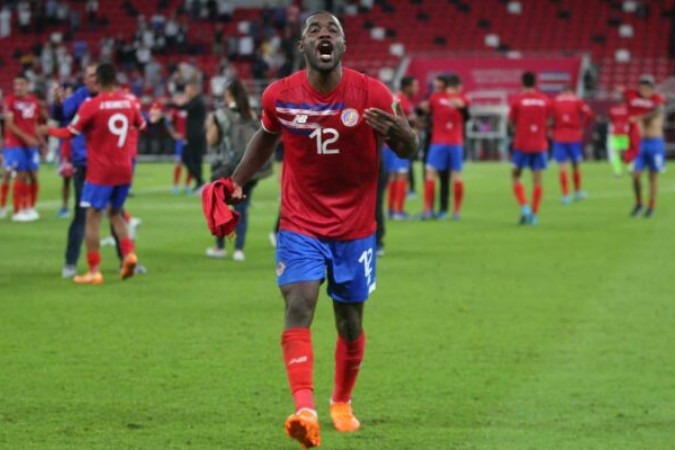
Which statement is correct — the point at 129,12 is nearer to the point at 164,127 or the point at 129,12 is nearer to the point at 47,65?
the point at 47,65

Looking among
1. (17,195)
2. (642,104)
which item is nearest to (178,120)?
(17,195)

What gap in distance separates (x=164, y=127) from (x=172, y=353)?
130 feet

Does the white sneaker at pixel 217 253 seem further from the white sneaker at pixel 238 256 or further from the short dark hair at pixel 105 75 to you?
the short dark hair at pixel 105 75

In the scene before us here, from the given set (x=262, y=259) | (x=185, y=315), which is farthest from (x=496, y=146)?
(x=185, y=315)

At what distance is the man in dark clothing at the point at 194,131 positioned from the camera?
30625 millimetres

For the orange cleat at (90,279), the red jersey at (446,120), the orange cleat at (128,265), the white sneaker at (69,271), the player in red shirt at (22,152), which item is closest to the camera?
the orange cleat at (128,265)

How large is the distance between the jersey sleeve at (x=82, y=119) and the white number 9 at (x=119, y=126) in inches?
9.5

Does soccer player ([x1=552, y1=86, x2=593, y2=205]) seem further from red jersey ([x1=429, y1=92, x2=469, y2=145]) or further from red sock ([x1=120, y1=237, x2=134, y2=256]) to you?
red sock ([x1=120, y1=237, x2=134, y2=256])

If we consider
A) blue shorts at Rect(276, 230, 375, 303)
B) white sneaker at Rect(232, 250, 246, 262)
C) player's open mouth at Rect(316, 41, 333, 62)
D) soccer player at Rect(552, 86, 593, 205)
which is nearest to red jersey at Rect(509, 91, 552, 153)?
soccer player at Rect(552, 86, 593, 205)

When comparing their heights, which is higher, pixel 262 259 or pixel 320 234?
pixel 320 234

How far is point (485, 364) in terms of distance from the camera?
1080cm

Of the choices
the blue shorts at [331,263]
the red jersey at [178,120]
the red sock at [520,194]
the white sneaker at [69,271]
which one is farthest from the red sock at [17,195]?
the blue shorts at [331,263]

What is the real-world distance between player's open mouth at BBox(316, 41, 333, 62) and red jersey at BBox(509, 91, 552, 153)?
17617 millimetres

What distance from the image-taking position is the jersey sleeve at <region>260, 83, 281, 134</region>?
785cm
